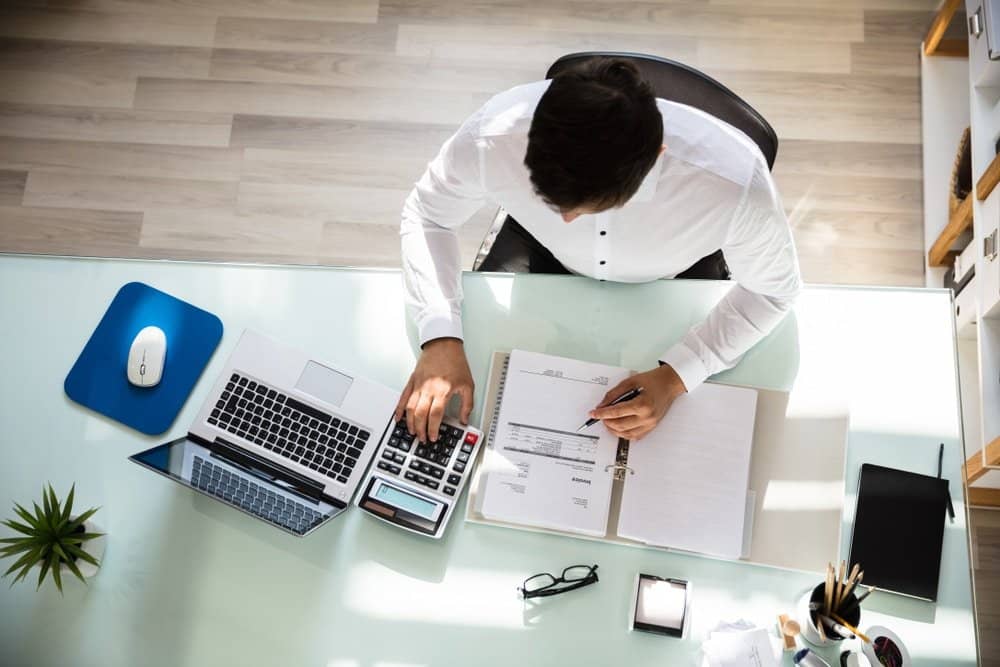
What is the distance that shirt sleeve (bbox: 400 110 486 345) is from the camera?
4.40 feet

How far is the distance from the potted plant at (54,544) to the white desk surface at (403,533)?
0.04 m

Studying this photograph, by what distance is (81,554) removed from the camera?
4.21ft

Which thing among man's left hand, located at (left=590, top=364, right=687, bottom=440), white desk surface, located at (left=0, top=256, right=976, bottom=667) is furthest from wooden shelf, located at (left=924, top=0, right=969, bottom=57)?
man's left hand, located at (left=590, top=364, right=687, bottom=440)

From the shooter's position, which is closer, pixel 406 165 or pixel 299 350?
pixel 299 350

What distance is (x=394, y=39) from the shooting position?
250cm

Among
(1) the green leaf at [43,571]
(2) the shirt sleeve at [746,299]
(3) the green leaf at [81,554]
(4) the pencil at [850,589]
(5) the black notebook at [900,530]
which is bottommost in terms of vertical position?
(1) the green leaf at [43,571]

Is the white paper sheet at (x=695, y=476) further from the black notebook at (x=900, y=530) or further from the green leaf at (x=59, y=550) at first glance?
the green leaf at (x=59, y=550)

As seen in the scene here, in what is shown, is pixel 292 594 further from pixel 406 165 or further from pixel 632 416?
pixel 406 165

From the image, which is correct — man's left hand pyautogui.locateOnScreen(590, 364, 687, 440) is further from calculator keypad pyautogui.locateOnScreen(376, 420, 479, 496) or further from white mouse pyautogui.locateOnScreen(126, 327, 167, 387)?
white mouse pyautogui.locateOnScreen(126, 327, 167, 387)

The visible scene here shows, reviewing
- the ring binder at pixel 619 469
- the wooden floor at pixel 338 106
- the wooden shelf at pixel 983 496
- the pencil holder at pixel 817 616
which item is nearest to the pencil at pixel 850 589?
the pencil holder at pixel 817 616

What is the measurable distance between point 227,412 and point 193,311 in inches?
8.6

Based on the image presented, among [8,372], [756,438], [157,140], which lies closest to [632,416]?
→ [756,438]

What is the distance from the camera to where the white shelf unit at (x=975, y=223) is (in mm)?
1829

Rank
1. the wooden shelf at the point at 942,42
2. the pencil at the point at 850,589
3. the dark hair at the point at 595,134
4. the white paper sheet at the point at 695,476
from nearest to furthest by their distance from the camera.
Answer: the dark hair at the point at 595,134 < the pencil at the point at 850,589 < the white paper sheet at the point at 695,476 < the wooden shelf at the point at 942,42
